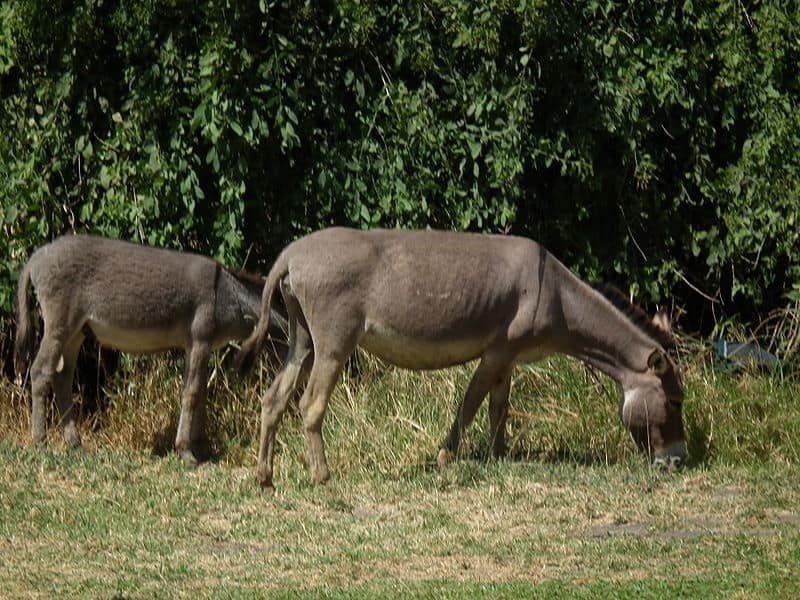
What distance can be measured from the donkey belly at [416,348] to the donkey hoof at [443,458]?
2.03 ft

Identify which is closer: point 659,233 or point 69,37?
point 69,37

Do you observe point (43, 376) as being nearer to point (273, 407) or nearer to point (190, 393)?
point (190, 393)

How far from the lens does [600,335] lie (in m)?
11.2

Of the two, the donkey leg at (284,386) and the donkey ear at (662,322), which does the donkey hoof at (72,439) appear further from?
the donkey ear at (662,322)

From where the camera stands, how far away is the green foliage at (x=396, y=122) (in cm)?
1237

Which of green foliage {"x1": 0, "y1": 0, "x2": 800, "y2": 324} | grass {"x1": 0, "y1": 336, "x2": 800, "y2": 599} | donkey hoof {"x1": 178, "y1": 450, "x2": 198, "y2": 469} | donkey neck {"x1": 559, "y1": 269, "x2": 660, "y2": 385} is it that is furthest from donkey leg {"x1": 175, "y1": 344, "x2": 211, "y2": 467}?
donkey neck {"x1": 559, "y1": 269, "x2": 660, "y2": 385}

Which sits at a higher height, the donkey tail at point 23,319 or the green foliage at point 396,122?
the green foliage at point 396,122

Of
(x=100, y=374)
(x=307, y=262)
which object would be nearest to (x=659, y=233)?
(x=307, y=262)

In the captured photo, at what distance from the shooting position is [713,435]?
1134 centimetres

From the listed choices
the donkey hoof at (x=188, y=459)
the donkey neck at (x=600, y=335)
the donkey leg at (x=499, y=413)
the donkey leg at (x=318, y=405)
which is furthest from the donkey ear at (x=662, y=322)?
the donkey hoof at (x=188, y=459)

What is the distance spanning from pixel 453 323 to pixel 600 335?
1.21 m

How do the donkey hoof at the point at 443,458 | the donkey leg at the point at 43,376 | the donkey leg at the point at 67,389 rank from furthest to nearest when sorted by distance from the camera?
the donkey leg at the point at 67,389, the donkey leg at the point at 43,376, the donkey hoof at the point at 443,458

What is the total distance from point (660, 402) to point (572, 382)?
45.3 inches

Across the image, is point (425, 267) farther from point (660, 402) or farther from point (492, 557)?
point (492, 557)
